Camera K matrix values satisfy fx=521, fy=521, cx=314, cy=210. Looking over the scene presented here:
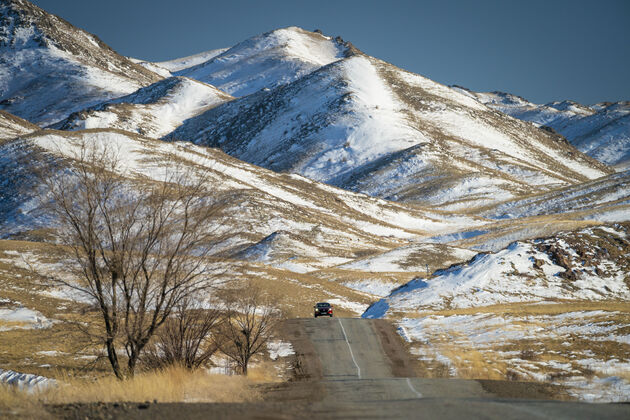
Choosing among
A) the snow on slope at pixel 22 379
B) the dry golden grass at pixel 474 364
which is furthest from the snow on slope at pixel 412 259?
the snow on slope at pixel 22 379

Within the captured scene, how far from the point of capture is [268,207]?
314 ft

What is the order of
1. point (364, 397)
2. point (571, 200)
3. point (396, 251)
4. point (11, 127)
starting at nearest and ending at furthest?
point (364, 397) → point (396, 251) → point (571, 200) → point (11, 127)

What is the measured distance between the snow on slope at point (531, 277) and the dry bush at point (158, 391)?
25940mm

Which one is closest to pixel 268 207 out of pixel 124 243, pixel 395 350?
Result: pixel 395 350

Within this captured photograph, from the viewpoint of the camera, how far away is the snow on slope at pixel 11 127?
12176cm

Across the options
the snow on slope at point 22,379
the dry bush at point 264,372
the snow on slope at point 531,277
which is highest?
the snow on slope at point 531,277

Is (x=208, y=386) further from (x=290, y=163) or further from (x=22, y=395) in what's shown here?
(x=290, y=163)

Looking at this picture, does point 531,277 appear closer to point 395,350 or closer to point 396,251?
point 395,350

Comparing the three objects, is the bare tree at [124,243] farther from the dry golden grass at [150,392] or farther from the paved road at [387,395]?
the paved road at [387,395]

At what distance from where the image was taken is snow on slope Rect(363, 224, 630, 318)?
1668 inches

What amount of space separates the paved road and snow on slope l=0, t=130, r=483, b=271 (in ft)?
127

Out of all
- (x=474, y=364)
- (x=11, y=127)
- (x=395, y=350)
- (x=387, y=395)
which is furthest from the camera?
(x=11, y=127)

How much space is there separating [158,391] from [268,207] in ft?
273

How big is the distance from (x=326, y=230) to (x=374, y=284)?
33.2m
